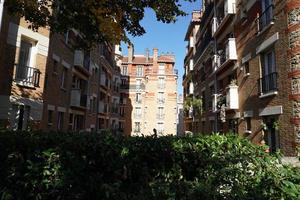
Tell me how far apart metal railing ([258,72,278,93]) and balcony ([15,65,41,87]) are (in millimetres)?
12152

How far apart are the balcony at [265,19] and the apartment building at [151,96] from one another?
37.5 m

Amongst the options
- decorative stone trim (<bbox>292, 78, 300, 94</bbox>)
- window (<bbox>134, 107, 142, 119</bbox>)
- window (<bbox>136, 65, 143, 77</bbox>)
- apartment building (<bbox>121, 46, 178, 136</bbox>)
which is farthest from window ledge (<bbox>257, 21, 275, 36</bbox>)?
window (<bbox>136, 65, 143, 77</bbox>)

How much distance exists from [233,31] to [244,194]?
1658cm

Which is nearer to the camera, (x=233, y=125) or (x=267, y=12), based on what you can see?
(x=267, y=12)

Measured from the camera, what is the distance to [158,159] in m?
5.45

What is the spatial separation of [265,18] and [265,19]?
0.18 feet

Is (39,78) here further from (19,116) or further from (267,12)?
(267,12)

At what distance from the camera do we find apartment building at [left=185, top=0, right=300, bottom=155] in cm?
1143

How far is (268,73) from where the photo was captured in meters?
13.8

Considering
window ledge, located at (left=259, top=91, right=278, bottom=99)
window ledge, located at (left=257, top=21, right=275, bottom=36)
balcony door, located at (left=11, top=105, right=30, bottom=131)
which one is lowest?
balcony door, located at (left=11, top=105, right=30, bottom=131)

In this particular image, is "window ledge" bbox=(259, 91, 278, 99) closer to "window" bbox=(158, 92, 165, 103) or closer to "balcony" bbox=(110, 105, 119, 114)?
"balcony" bbox=(110, 105, 119, 114)

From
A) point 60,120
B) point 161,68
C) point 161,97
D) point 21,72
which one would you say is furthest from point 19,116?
point 161,68

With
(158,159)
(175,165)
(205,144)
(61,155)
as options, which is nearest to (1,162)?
(61,155)

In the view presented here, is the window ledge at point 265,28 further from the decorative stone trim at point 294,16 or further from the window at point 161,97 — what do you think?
the window at point 161,97
